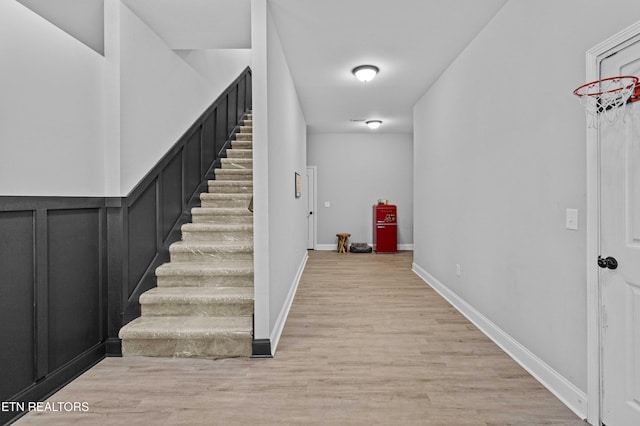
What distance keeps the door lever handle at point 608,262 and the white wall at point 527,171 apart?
152 mm

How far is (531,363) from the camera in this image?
2.30 metres

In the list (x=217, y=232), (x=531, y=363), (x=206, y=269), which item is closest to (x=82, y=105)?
(x=206, y=269)

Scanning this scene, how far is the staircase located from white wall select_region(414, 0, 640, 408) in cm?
200

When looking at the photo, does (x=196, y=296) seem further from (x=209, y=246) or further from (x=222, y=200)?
(x=222, y=200)

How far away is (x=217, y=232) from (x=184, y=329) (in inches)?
48.7

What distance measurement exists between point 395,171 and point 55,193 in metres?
6.96

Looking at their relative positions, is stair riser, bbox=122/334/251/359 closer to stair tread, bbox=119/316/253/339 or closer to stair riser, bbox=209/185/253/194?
stair tread, bbox=119/316/253/339

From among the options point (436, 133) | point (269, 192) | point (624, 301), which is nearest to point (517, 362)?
point (624, 301)

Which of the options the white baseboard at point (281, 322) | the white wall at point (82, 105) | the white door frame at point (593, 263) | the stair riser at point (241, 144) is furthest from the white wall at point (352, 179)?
the white door frame at point (593, 263)

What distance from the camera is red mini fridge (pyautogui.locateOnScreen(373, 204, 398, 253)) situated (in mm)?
7598

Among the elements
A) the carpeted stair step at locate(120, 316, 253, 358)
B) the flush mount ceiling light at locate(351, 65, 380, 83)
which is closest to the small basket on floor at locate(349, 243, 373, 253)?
the flush mount ceiling light at locate(351, 65, 380, 83)

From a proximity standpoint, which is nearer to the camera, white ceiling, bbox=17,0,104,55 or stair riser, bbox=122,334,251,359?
white ceiling, bbox=17,0,104,55

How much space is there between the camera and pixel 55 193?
2131mm

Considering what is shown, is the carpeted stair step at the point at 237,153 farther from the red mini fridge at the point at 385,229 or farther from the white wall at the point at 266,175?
the red mini fridge at the point at 385,229
